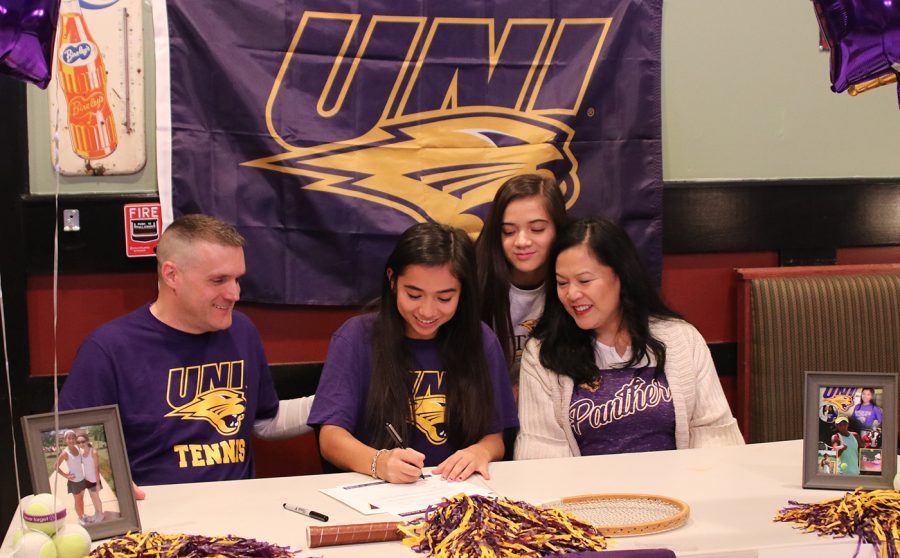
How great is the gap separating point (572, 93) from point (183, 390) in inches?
66.2

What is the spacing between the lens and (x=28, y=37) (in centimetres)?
151

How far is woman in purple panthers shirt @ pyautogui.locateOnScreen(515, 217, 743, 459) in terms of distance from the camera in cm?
258

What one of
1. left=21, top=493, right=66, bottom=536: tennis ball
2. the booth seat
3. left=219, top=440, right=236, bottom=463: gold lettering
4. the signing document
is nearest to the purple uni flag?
the booth seat

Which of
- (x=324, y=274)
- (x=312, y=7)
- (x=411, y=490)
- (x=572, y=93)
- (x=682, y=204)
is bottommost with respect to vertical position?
(x=411, y=490)

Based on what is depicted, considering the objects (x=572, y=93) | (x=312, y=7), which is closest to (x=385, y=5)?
(x=312, y=7)

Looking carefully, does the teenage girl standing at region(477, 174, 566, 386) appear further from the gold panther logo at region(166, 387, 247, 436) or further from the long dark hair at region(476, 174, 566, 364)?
the gold panther logo at region(166, 387, 247, 436)

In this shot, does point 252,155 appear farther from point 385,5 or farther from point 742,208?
point 742,208

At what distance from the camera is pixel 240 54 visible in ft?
10.0

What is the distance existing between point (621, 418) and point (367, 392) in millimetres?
689

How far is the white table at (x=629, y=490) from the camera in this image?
1699 millimetres

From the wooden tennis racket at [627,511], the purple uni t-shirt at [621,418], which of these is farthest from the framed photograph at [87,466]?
the purple uni t-shirt at [621,418]

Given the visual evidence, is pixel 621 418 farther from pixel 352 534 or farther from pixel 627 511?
pixel 352 534

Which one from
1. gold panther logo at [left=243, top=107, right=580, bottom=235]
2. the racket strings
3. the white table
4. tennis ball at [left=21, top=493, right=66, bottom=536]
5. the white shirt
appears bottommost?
A: the white table

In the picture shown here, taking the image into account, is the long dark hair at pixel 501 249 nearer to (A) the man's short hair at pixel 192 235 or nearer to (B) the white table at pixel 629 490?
(B) the white table at pixel 629 490
